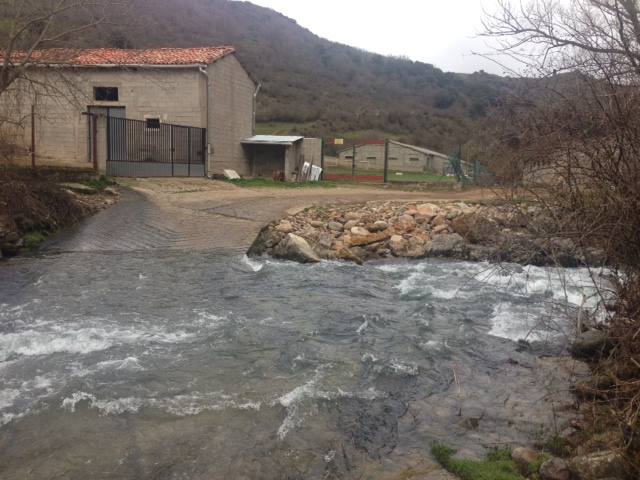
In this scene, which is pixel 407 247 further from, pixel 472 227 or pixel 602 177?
pixel 602 177

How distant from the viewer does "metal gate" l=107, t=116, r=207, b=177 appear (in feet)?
65.3

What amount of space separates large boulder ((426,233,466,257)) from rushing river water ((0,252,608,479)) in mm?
2908

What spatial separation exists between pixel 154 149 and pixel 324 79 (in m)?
70.5

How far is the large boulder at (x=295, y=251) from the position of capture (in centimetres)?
1286

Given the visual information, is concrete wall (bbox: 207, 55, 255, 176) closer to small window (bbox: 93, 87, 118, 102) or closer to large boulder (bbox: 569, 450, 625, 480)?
small window (bbox: 93, 87, 118, 102)

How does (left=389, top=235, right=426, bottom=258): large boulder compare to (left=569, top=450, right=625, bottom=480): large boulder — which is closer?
(left=569, top=450, right=625, bottom=480): large boulder

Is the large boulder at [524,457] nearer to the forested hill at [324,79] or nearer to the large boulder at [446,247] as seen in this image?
the large boulder at [446,247]

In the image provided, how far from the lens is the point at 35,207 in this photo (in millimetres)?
13398

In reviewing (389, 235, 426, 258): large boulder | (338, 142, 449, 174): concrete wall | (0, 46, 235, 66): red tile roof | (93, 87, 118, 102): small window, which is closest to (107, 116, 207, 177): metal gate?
(93, 87, 118, 102): small window

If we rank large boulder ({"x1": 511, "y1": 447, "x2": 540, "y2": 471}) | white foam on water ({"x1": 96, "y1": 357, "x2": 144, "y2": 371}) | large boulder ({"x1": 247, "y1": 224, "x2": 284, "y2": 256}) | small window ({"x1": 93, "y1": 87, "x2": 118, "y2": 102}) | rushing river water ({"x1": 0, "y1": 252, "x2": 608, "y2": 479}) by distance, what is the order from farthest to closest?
small window ({"x1": 93, "y1": 87, "x2": 118, "y2": 102})
large boulder ({"x1": 247, "y1": 224, "x2": 284, "y2": 256})
white foam on water ({"x1": 96, "y1": 357, "x2": 144, "y2": 371})
rushing river water ({"x1": 0, "y1": 252, "x2": 608, "y2": 479})
large boulder ({"x1": 511, "y1": 447, "x2": 540, "y2": 471})

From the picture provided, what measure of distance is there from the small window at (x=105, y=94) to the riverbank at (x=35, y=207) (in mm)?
8503

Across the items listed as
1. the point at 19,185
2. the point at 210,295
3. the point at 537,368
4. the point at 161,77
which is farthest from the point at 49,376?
the point at 161,77

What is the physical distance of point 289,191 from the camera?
21047mm

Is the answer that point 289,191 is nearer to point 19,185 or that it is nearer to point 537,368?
point 19,185
